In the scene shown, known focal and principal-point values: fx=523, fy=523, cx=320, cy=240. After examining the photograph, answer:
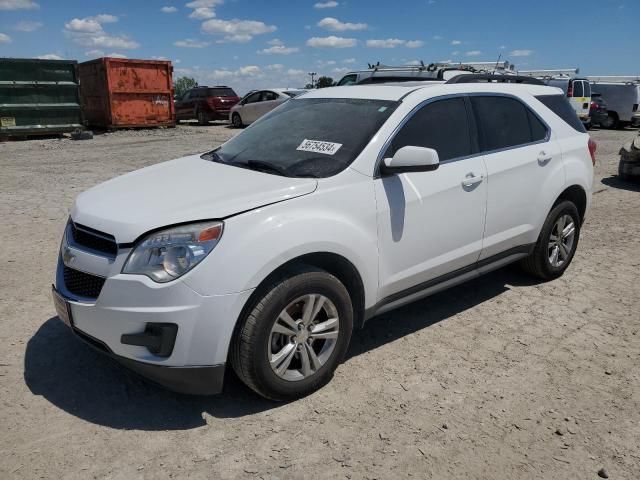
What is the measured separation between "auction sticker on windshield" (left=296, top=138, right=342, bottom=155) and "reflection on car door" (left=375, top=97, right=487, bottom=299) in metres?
0.33

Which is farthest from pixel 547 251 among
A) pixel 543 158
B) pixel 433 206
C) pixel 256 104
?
pixel 256 104

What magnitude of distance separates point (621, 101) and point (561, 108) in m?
21.5

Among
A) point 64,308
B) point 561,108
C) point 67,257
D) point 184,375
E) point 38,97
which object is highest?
point 38,97

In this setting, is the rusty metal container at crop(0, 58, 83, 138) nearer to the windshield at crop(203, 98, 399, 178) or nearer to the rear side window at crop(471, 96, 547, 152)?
the windshield at crop(203, 98, 399, 178)

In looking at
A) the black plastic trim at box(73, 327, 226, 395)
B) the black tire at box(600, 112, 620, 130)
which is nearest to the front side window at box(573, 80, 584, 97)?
the black tire at box(600, 112, 620, 130)

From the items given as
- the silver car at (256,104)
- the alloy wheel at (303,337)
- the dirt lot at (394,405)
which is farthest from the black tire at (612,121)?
the alloy wheel at (303,337)

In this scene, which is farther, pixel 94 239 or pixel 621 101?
pixel 621 101

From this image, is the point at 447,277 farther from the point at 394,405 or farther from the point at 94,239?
the point at 94,239

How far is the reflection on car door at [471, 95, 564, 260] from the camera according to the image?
3910 millimetres

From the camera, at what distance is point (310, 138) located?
3.49 metres

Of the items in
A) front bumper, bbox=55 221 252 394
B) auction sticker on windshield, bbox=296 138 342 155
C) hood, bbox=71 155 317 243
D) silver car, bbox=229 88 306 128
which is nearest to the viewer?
front bumper, bbox=55 221 252 394

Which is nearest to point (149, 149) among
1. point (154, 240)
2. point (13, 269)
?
point (13, 269)

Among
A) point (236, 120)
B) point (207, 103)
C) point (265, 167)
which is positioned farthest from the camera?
point (207, 103)

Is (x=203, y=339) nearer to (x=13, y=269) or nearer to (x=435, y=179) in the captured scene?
(x=435, y=179)
